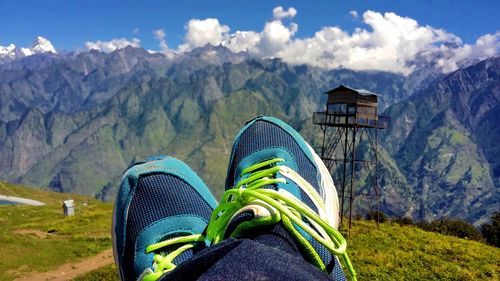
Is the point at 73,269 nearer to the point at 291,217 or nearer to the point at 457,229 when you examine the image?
the point at 291,217

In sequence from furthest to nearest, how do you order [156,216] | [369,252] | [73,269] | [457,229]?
[457,229]
[73,269]
[369,252]
[156,216]

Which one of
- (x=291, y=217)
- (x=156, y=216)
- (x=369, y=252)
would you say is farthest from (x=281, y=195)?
(x=369, y=252)

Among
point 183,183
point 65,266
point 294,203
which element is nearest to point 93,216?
point 65,266

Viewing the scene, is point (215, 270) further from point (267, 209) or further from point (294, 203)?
point (294, 203)

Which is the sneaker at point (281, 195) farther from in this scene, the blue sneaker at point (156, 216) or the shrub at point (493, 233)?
the shrub at point (493, 233)

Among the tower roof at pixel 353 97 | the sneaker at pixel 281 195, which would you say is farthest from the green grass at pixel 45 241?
the tower roof at pixel 353 97
